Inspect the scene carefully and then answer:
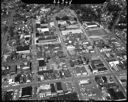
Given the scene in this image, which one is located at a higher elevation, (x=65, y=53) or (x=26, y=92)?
(x=65, y=53)

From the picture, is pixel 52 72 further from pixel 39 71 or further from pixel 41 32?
pixel 41 32

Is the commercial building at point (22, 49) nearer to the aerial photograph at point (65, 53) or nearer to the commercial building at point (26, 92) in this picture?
the aerial photograph at point (65, 53)

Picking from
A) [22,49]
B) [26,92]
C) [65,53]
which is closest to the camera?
[26,92]

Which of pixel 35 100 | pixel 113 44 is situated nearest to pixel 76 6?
pixel 113 44

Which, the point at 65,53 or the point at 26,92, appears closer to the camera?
the point at 26,92

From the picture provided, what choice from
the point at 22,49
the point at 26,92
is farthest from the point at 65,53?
the point at 26,92

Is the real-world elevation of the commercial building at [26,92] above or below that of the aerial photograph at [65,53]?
below

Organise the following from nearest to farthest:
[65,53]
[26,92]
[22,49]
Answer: [26,92], [65,53], [22,49]

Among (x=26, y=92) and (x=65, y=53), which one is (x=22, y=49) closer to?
(x=65, y=53)

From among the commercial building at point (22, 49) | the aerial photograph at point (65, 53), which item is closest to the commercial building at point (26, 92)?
the aerial photograph at point (65, 53)
